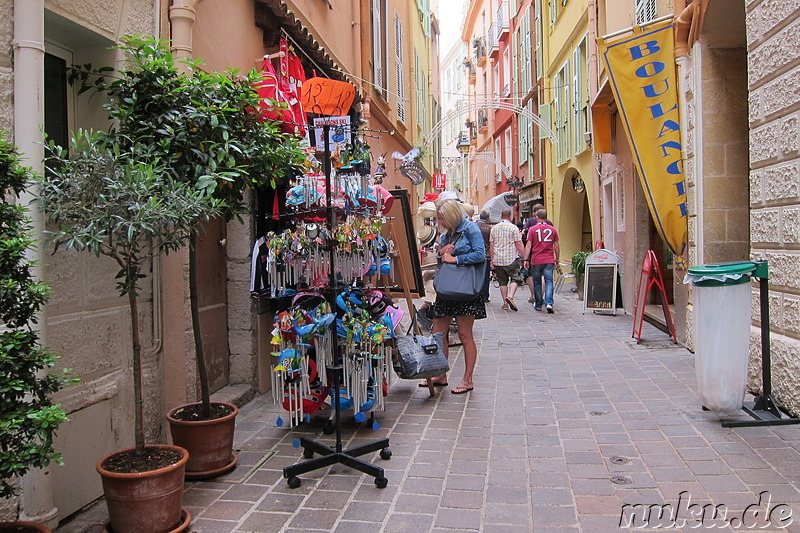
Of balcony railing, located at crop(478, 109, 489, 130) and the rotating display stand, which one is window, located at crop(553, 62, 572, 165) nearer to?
the rotating display stand

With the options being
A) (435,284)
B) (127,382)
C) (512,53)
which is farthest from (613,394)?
(512,53)

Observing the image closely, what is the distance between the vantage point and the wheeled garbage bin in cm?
432

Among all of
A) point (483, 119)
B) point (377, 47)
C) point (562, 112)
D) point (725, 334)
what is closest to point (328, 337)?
point (725, 334)

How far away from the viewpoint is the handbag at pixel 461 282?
5.44 m

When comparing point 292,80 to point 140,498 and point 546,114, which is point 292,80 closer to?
point 140,498

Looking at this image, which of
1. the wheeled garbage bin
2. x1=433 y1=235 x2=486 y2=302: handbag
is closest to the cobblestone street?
the wheeled garbage bin

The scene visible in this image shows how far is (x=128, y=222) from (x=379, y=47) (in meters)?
10.4

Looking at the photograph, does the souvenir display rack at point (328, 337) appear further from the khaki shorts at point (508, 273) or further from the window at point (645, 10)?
the khaki shorts at point (508, 273)

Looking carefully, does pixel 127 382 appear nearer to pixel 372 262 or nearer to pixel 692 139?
pixel 372 262

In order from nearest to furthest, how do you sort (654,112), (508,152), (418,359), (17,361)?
1. (17,361)
2. (418,359)
3. (654,112)
4. (508,152)

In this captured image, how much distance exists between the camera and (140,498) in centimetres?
294

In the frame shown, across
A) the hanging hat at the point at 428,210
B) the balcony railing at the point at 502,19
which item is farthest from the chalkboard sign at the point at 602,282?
the balcony railing at the point at 502,19

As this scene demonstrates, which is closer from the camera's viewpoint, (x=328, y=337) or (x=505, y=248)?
(x=328, y=337)

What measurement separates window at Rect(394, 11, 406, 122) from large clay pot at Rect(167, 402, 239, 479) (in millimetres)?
12187
